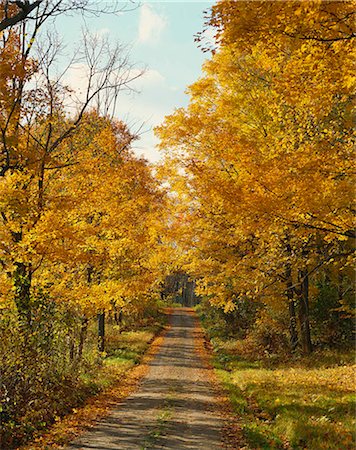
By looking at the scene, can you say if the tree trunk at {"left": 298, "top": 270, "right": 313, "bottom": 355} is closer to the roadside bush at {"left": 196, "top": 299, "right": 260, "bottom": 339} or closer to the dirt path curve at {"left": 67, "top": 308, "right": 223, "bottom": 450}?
the dirt path curve at {"left": 67, "top": 308, "right": 223, "bottom": 450}

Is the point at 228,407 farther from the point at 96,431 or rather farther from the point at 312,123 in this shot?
the point at 312,123

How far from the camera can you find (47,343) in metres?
10.4

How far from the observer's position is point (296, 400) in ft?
34.6

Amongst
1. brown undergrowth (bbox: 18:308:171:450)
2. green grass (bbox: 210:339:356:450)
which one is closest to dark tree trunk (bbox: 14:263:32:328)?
brown undergrowth (bbox: 18:308:171:450)

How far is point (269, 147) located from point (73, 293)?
6.87 meters

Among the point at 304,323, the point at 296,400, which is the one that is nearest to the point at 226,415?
the point at 296,400

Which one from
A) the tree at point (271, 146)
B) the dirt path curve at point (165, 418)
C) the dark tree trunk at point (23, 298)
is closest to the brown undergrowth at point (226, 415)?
the dirt path curve at point (165, 418)

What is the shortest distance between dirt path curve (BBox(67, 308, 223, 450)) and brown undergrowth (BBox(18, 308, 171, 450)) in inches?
9.3

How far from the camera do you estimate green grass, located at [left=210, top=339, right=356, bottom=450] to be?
802 cm

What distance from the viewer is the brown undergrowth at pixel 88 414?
816 centimetres

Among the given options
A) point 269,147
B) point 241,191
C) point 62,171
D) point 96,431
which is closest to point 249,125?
point 269,147

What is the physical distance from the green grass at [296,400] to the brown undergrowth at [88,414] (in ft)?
10.3

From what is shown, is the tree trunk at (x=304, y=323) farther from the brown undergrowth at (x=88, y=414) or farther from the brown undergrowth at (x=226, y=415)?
the brown undergrowth at (x=88, y=414)

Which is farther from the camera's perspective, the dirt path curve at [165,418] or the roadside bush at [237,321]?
the roadside bush at [237,321]
